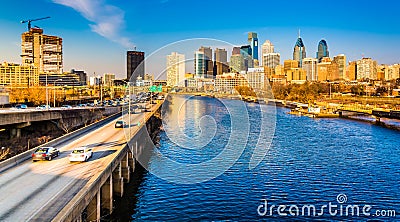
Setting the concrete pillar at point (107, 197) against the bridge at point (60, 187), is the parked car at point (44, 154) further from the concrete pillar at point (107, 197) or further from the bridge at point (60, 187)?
the concrete pillar at point (107, 197)

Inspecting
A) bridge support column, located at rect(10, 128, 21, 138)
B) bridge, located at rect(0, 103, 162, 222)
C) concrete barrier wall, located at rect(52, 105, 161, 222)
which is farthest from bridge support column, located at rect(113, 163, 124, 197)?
bridge support column, located at rect(10, 128, 21, 138)

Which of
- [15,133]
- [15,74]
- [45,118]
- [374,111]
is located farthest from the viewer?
[15,74]

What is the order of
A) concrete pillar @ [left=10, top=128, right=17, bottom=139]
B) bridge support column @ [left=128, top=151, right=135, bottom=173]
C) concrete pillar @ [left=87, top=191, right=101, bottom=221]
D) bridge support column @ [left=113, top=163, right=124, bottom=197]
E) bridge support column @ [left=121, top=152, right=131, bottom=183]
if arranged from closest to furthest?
concrete pillar @ [left=87, top=191, right=101, bottom=221], bridge support column @ [left=113, top=163, right=124, bottom=197], bridge support column @ [left=121, top=152, right=131, bottom=183], bridge support column @ [left=128, top=151, right=135, bottom=173], concrete pillar @ [left=10, top=128, right=17, bottom=139]

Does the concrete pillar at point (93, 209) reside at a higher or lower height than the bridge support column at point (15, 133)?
lower

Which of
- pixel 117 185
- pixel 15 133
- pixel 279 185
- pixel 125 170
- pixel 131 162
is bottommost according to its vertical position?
pixel 279 185

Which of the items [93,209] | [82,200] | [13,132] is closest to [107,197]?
[93,209]

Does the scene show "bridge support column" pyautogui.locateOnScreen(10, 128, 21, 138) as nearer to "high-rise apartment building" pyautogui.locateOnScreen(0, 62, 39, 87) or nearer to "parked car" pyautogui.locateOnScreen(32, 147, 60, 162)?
"parked car" pyautogui.locateOnScreen(32, 147, 60, 162)

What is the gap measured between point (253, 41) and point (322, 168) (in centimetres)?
9660

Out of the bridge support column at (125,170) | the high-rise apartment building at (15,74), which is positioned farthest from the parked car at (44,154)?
the high-rise apartment building at (15,74)

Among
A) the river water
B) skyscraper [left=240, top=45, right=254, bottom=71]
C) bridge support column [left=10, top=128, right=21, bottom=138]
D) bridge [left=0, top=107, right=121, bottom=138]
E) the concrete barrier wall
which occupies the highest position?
skyscraper [left=240, top=45, right=254, bottom=71]

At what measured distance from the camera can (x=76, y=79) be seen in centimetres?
18862

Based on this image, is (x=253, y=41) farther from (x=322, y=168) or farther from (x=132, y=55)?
(x=322, y=168)

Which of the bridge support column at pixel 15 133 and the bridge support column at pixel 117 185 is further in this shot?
the bridge support column at pixel 15 133

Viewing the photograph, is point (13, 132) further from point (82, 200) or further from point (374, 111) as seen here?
point (374, 111)
